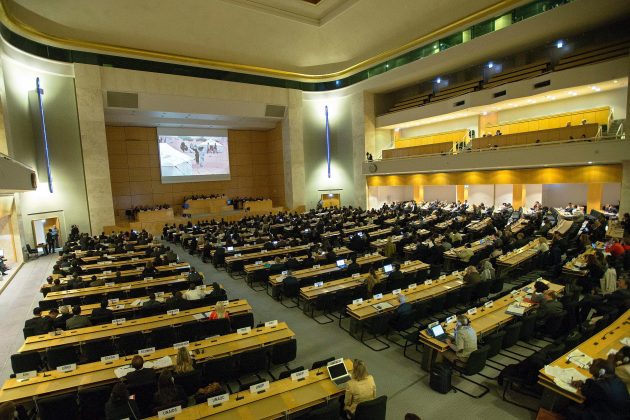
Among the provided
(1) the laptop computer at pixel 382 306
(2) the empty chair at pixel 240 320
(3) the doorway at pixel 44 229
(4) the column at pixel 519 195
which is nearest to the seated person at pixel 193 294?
(2) the empty chair at pixel 240 320

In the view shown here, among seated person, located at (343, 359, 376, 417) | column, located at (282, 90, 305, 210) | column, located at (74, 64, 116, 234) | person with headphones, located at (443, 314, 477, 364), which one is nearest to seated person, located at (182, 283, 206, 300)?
seated person, located at (343, 359, 376, 417)

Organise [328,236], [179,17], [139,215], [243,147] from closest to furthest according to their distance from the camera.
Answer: [328,236] < [179,17] < [139,215] < [243,147]

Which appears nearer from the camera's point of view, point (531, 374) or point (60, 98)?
point (531, 374)

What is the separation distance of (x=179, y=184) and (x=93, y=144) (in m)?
8.67

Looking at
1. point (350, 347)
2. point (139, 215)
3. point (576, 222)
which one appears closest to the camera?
point (350, 347)

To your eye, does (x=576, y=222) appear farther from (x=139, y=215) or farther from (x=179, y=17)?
(x=139, y=215)

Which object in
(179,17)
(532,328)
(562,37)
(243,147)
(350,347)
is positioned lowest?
(350,347)


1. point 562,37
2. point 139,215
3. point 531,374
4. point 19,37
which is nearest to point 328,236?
point 531,374

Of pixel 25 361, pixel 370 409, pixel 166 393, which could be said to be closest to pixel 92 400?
pixel 166 393

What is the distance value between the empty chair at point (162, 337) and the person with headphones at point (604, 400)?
6.37m

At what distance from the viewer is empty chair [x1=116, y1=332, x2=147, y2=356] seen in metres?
6.62

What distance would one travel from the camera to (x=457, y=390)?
224 inches

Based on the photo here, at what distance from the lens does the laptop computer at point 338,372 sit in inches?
190

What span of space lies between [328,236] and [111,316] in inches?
411
